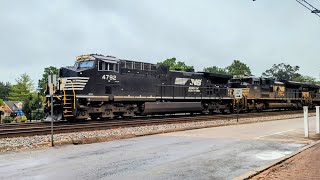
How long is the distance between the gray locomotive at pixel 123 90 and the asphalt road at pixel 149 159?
771 cm

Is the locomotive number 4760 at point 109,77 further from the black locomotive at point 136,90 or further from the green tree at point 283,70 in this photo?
the green tree at point 283,70

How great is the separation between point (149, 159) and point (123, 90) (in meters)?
13.4

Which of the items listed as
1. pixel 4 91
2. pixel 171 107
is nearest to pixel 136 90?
pixel 171 107

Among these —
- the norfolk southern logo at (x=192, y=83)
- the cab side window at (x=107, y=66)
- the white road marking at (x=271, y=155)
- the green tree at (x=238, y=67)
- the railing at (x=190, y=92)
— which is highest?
the green tree at (x=238, y=67)

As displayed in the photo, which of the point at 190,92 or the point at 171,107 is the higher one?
the point at 190,92

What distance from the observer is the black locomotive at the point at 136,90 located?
19641 millimetres

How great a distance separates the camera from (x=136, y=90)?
23078mm

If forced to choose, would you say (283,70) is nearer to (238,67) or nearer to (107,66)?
(238,67)

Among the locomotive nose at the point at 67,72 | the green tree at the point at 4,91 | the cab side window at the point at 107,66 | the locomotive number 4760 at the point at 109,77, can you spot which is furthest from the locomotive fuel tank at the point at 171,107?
the green tree at the point at 4,91

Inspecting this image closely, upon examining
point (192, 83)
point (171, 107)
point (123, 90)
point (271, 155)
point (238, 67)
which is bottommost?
point (271, 155)

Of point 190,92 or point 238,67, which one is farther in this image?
point 238,67

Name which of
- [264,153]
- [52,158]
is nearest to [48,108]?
[52,158]

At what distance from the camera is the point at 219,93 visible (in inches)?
1223

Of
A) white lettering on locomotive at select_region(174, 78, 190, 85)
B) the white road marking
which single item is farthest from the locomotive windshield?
the white road marking
